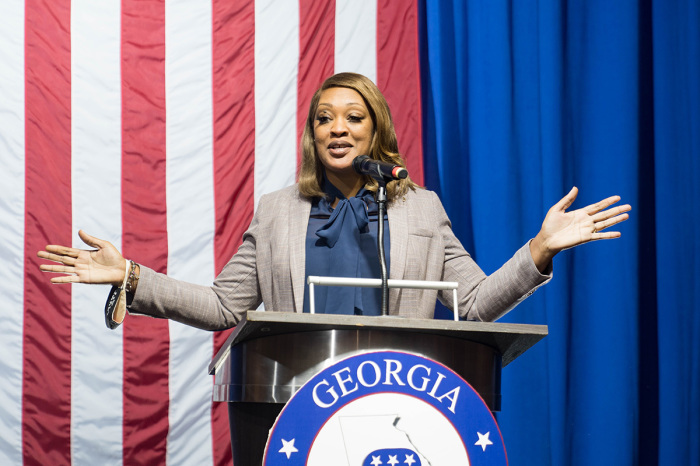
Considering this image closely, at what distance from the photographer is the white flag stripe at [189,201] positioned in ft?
8.54

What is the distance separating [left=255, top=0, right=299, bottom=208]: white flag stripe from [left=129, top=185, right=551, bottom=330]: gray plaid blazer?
0.93 meters

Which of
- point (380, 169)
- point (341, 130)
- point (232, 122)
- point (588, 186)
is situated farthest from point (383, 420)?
point (232, 122)

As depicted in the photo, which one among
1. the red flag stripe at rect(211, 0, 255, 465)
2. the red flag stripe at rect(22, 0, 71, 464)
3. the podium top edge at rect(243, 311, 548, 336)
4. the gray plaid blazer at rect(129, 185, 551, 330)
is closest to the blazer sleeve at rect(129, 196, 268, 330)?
the gray plaid blazer at rect(129, 185, 551, 330)

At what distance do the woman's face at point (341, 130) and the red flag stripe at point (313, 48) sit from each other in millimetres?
906

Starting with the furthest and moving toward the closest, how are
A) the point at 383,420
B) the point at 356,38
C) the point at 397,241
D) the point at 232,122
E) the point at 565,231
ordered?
1. the point at 356,38
2. the point at 232,122
3. the point at 397,241
4. the point at 565,231
5. the point at 383,420

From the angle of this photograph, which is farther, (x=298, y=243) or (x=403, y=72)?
(x=403, y=72)

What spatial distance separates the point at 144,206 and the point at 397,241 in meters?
1.29

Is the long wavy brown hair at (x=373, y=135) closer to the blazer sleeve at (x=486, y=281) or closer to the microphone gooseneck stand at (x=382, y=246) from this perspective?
the blazer sleeve at (x=486, y=281)

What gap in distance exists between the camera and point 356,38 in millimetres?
2900

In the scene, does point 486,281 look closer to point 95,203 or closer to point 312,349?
point 312,349

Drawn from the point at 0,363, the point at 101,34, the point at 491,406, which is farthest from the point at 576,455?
the point at 101,34

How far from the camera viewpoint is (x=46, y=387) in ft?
8.23

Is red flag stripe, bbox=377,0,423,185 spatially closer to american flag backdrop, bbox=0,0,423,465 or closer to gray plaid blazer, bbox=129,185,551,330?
american flag backdrop, bbox=0,0,423,465

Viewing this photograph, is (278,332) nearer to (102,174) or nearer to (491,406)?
(491,406)
